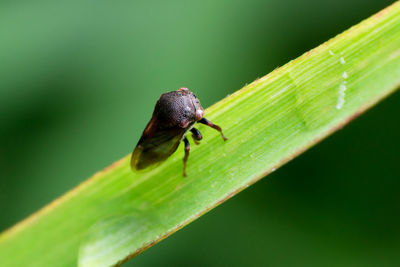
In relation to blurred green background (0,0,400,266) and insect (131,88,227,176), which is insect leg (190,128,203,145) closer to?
insect (131,88,227,176)

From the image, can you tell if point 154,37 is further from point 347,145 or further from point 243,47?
point 347,145

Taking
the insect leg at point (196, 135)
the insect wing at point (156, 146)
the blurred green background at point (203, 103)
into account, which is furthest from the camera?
the blurred green background at point (203, 103)

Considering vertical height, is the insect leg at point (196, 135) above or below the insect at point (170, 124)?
below

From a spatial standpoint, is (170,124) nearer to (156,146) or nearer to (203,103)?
(156,146)

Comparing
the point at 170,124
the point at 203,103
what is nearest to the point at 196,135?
the point at 170,124

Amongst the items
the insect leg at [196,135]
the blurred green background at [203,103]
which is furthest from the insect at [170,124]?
the blurred green background at [203,103]

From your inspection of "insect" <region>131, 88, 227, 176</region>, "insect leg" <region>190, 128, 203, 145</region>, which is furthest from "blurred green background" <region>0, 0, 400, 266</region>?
"insect leg" <region>190, 128, 203, 145</region>

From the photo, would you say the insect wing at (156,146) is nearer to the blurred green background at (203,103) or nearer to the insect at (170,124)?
the insect at (170,124)

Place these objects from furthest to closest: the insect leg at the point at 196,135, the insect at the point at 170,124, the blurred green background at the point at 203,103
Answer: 1. the blurred green background at the point at 203,103
2. the insect at the point at 170,124
3. the insect leg at the point at 196,135
